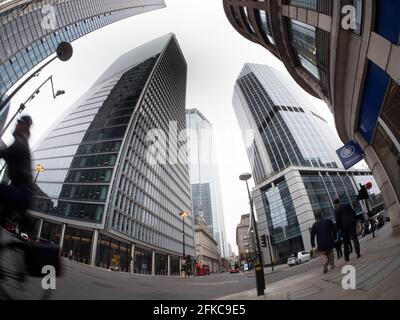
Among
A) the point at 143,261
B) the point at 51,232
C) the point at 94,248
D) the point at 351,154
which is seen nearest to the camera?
the point at 51,232

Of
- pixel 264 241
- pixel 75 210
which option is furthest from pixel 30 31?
pixel 264 241

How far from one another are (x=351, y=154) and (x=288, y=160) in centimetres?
3703

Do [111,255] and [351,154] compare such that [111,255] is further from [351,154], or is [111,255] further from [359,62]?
[351,154]

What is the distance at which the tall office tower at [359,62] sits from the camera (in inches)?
196

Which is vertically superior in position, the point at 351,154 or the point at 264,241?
the point at 351,154

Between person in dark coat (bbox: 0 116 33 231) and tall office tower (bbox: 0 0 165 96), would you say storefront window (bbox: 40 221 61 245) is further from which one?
tall office tower (bbox: 0 0 165 96)

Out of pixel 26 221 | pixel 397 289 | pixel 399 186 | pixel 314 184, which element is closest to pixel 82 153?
pixel 26 221

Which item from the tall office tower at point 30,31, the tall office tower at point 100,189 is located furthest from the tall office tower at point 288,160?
the tall office tower at point 30,31

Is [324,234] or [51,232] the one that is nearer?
[51,232]

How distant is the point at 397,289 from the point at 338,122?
9424 mm

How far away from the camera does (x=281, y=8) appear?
33.1 ft

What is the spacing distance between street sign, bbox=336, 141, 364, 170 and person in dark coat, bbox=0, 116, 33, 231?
1008cm

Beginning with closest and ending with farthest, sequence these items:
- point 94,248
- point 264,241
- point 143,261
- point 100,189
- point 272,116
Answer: point 94,248, point 143,261, point 100,189, point 264,241, point 272,116

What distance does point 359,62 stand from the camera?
6238 mm
